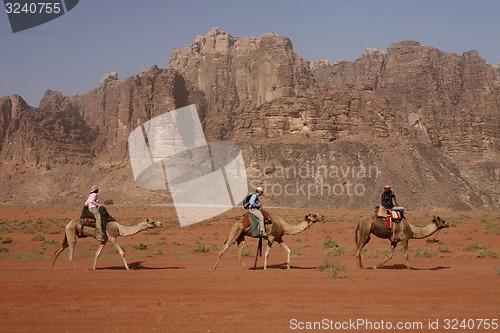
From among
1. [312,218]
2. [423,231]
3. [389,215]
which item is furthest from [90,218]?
[423,231]

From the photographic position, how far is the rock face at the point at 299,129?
307ft

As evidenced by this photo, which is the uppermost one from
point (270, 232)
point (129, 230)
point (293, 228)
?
point (129, 230)

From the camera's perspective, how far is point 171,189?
108812 mm

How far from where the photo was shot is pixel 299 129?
107938 mm

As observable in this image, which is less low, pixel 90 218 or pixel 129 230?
pixel 90 218

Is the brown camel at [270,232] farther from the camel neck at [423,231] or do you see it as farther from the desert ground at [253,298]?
the camel neck at [423,231]

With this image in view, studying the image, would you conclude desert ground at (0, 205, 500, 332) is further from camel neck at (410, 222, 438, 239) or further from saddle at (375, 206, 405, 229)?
saddle at (375, 206, 405, 229)

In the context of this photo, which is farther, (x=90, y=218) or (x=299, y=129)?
(x=299, y=129)

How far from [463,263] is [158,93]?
427 feet

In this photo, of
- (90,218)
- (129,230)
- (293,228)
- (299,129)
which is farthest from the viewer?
(299,129)

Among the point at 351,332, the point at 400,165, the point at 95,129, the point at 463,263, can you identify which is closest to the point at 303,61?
the point at 95,129

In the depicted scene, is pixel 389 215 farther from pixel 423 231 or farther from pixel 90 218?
pixel 90 218

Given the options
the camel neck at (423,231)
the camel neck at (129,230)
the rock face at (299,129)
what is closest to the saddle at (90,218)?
the camel neck at (129,230)

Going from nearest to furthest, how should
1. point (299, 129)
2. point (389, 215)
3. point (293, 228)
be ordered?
point (389, 215) → point (293, 228) → point (299, 129)
